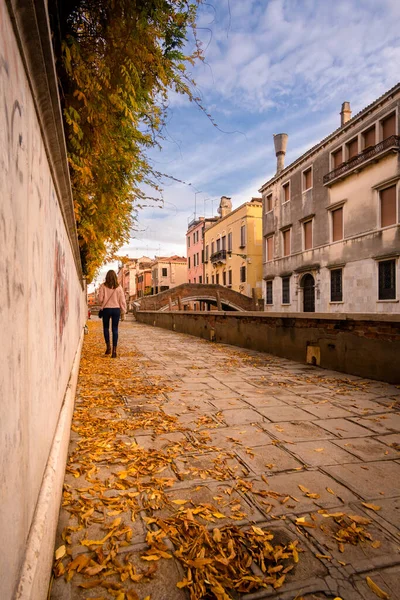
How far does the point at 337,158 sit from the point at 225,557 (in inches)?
923

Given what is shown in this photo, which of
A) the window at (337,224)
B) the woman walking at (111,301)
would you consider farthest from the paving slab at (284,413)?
the window at (337,224)

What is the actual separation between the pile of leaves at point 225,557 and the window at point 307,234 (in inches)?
914

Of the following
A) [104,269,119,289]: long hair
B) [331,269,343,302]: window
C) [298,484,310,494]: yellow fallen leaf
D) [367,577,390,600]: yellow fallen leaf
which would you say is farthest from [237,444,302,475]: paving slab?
[331,269,343,302]: window

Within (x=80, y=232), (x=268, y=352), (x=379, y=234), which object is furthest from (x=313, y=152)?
(x=80, y=232)

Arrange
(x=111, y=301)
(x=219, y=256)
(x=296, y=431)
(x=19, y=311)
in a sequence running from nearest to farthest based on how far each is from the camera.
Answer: (x=19, y=311) → (x=296, y=431) → (x=111, y=301) → (x=219, y=256)

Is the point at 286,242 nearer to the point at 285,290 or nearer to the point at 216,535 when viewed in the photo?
the point at 285,290

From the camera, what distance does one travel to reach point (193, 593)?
55.2 inches

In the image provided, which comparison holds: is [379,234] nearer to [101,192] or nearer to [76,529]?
[101,192]

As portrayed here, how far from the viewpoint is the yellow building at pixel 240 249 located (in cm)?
3294

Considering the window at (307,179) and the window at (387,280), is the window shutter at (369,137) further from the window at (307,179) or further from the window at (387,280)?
the window at (387,280)

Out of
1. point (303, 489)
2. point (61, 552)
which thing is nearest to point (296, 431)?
point (303, 489)

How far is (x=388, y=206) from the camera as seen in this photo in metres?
17.6

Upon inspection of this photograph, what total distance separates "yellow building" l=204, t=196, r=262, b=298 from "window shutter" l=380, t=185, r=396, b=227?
1558cm

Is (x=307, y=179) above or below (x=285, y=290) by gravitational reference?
above
